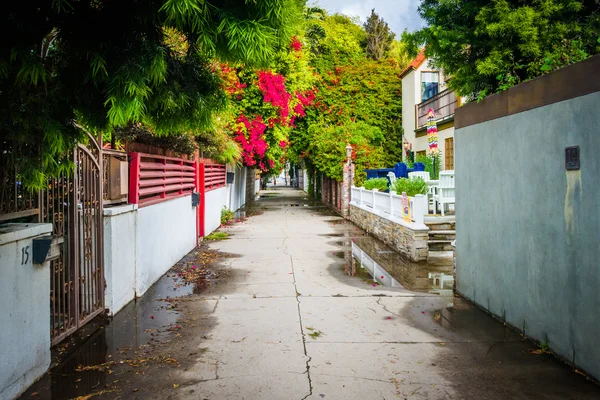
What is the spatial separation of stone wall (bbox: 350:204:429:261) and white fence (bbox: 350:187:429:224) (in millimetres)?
209

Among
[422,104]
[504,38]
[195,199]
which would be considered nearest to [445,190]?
[195,199]

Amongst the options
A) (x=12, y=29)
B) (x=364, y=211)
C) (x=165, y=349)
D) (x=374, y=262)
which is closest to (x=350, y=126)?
(x=364, y=211)

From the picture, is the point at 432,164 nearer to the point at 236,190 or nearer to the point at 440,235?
the point at 440,235

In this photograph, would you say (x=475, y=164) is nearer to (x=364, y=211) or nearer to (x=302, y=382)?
(x=302, y=382)

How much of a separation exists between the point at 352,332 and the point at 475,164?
2964 mm

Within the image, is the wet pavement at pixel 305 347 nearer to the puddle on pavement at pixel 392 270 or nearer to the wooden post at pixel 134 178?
the puddle on pavement at pixel 392 270

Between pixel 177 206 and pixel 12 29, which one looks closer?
pixel 12 29

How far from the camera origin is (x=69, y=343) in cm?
526

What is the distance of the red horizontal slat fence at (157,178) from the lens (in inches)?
300

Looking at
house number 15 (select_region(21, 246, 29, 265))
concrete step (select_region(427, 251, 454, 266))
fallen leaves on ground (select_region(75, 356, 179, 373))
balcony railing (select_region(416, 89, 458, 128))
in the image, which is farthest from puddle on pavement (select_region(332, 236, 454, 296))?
balcony railing (select_region(416, 89, 458, 128))

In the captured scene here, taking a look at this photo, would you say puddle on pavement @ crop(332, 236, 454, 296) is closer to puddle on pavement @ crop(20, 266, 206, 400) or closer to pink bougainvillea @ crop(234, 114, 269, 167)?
puddle on pavement @ crop(20, 266, 206, 400)

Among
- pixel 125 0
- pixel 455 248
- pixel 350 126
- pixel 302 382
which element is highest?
pixel 350 126

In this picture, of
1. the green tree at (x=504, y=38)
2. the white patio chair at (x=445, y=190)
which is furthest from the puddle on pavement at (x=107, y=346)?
the white patio chair at (x=445, y=190)

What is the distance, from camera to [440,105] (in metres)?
21.9
